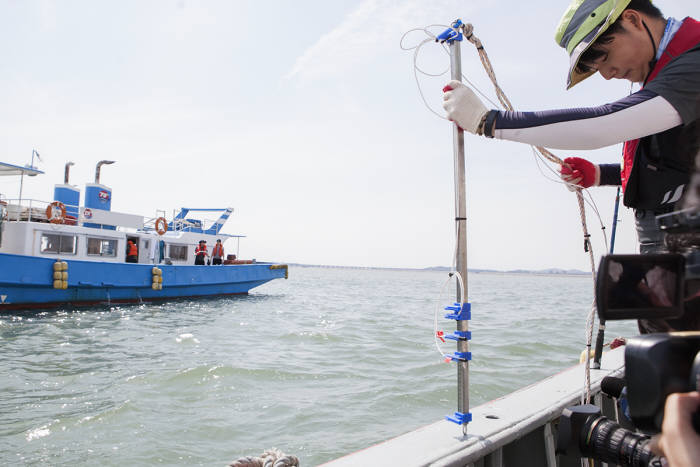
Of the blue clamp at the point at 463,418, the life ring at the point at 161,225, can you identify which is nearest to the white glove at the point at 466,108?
the blue clamp at the point at 463,418

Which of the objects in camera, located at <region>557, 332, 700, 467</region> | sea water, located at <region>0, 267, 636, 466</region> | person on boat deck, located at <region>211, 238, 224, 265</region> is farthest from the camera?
person on boat deck, located at <region>211, 238, 224, 265</region>

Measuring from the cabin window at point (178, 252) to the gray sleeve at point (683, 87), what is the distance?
703 inches

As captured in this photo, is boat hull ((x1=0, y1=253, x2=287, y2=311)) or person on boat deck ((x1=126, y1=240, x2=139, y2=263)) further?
person on boat deck ((x1=126, y1=240, x2=139, y2=263))

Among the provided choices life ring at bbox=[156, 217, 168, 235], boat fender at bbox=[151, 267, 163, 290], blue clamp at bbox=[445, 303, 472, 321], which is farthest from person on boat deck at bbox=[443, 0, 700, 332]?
life ring at bbox=[156, 217, 168, 235]

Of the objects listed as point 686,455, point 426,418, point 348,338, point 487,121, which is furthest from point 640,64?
point 348,338

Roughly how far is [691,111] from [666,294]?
24.0 inches

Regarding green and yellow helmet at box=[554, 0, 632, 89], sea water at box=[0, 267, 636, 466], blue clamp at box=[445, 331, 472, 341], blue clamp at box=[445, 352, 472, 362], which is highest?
green and yellow helmet at box=[554, 0, 632, 89]

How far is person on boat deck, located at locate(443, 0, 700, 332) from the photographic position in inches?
46.2

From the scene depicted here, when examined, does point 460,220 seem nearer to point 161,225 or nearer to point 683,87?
point 683,87

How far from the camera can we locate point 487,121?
1.36 meters

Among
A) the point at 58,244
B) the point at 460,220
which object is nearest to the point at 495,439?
the point at 460,220

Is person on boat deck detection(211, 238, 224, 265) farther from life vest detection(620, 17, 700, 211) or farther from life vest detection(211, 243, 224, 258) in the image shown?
life vest detection(620, 17, 700, 211)

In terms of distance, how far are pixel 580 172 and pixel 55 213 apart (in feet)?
48.9

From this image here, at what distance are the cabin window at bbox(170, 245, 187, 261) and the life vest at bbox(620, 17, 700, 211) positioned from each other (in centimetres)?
1761
